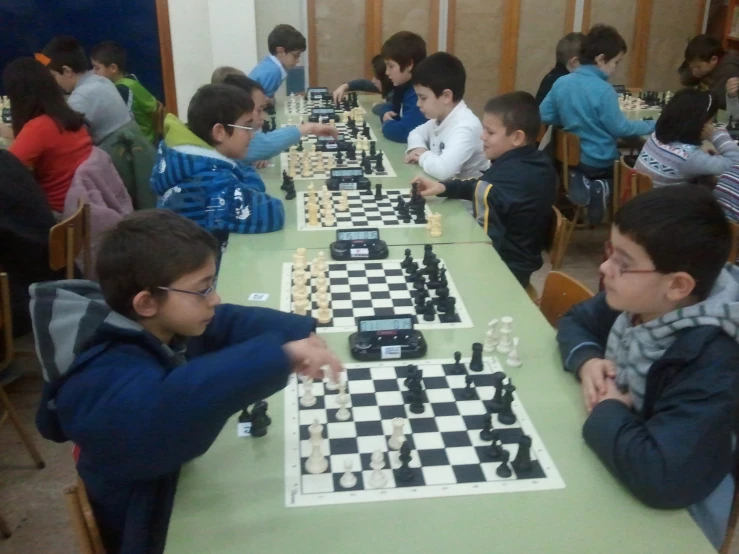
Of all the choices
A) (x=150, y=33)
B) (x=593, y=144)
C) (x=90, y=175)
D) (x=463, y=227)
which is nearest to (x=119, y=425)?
(x=463, y=227)

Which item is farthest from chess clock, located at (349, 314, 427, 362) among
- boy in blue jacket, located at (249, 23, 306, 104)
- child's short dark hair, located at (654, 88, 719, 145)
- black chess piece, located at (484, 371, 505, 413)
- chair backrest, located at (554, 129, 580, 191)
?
boy in blue jacket, located at (249, 23, 306, 104)

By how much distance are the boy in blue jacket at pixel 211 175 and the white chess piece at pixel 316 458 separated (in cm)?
135

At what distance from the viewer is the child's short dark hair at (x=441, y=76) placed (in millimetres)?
3338

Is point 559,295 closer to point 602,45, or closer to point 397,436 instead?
point 397,436

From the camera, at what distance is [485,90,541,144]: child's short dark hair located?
2799 millimetres

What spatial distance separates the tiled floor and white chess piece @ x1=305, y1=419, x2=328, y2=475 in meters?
1.39

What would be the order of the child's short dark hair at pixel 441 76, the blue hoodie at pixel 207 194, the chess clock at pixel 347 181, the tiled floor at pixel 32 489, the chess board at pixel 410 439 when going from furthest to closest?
the child's short dark hair at pixel 441 76 < the chess clock at pixel 347 181 < the blue hoodie at pixel 207 194 < the tiled floor at pixel 32 489 < the chess board at pixel 410 439

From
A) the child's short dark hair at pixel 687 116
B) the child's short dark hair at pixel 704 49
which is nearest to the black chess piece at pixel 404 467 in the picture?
the child's short dark hair at pixel 687 116

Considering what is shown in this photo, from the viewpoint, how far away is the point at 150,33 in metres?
6.31

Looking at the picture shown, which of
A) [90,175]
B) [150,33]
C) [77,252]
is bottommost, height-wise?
[77,252]

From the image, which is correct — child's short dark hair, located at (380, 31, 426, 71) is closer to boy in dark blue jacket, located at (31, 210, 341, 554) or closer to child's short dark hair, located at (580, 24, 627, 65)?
child's short dark hair, located at (580, 24, 627, 65)

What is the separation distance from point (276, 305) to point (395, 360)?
0.45 meters

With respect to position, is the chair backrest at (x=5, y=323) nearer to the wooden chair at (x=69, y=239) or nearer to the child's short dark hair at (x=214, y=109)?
the wooden chair at (x=69, y=239)

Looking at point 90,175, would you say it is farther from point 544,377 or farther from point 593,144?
point 593,144
